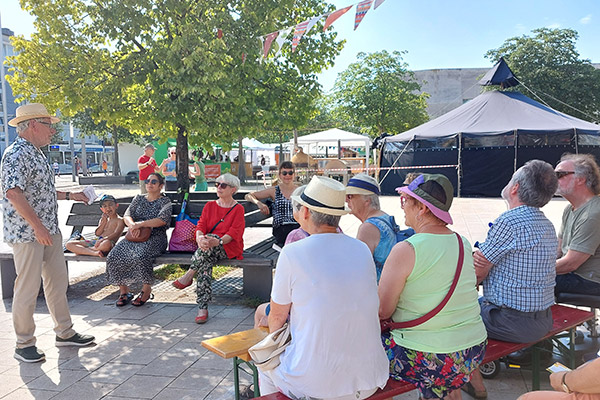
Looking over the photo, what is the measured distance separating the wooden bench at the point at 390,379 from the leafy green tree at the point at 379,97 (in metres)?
24.2

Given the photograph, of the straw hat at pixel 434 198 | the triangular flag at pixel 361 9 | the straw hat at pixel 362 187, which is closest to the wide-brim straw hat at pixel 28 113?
the straw hat at pixel 362 187

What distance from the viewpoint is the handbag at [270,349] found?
2256mm

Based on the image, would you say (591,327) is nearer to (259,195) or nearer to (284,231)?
(284,231)

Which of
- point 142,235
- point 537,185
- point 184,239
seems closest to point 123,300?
point 142,235

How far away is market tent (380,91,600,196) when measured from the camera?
15953mm

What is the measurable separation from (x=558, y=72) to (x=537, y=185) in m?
31.8

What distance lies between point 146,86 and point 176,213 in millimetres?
1852

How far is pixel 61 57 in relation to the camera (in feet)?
20.5

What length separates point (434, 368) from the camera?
240 centimetres

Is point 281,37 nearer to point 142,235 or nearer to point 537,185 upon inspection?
point 142,235

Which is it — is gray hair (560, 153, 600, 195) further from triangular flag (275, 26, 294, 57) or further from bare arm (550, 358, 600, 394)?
triangular flag (275, 26, 294, 57)

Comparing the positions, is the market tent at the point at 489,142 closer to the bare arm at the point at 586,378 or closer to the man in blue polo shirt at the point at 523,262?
the man in blue polo shirt at the point at 523,262

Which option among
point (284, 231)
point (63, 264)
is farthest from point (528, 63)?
point (63, 264)

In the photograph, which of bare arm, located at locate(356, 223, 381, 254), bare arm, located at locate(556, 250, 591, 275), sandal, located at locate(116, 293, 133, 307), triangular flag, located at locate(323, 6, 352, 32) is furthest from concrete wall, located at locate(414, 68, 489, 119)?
bare arm, located at locate(356, 223, 381, 254)
